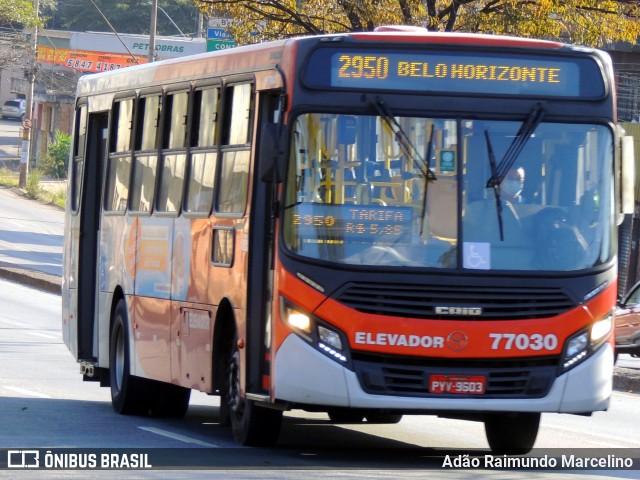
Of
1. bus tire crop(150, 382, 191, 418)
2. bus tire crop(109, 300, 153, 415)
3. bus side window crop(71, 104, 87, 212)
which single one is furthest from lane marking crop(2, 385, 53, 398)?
bus side window crop(71, 104, 87, 212)

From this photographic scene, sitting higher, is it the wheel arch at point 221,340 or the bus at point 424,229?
the bus at point 424,229

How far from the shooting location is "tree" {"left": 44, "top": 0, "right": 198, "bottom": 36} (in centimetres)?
8900

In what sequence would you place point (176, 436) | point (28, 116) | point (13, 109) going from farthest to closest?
point (13, 109)
point (28, 116)
point (176, 436)

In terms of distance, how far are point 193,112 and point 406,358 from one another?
131 inches

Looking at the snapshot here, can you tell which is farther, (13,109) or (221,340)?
(13,109)

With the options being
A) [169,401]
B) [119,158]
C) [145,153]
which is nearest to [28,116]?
[119,158]

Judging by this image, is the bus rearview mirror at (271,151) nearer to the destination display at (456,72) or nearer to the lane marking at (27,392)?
the destination display at (456,72)

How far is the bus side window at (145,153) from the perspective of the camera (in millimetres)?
13062

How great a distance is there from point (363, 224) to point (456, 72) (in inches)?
48.1

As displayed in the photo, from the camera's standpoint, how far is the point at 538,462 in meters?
10.8

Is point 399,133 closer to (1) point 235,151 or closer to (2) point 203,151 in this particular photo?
(1) point 235,151

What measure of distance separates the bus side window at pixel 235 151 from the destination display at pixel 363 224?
89cm

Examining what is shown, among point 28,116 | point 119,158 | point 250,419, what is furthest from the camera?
point 28,116

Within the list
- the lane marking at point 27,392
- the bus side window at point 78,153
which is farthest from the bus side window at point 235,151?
the bus side window at point 78,153
